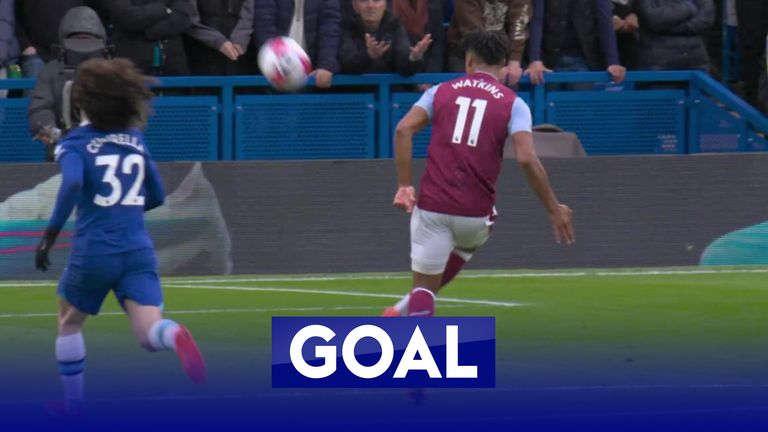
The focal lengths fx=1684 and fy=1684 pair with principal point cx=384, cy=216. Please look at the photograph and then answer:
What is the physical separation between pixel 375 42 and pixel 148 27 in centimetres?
216

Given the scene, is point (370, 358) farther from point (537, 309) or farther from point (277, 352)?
point (537, 309)

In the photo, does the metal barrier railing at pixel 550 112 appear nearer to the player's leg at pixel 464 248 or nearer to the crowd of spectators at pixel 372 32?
the crowd of spectators at pixel 372 32

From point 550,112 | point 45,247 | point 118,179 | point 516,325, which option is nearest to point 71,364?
point 45,247

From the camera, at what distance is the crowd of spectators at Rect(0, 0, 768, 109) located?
1590 cm

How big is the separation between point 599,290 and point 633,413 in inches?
250

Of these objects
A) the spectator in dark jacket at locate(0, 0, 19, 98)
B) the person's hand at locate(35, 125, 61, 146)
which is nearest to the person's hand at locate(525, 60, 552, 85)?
the person's hand at locate(35, 125, 61, 146)

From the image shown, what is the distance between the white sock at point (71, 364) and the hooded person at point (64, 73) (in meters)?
7.28

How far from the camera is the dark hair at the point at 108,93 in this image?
8242mm

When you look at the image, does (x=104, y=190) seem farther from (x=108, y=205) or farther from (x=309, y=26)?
(x=309, y=26)

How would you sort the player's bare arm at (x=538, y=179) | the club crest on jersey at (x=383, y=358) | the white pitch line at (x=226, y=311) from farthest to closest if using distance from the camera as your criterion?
the white pitch line at (x=226, y=311)
the player's bare arm at (x=538, y=179)
the club crest on jersey at (x=383, y=358)

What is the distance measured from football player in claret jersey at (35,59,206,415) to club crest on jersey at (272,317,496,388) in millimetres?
1138

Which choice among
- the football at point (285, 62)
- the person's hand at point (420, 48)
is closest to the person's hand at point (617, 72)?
the person's hand at point (420, 48)

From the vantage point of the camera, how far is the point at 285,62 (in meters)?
15.0

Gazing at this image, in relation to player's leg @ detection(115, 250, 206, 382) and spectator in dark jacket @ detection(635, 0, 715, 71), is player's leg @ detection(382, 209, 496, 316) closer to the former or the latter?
player's leg @ detection(115, 250, 206, 382)
